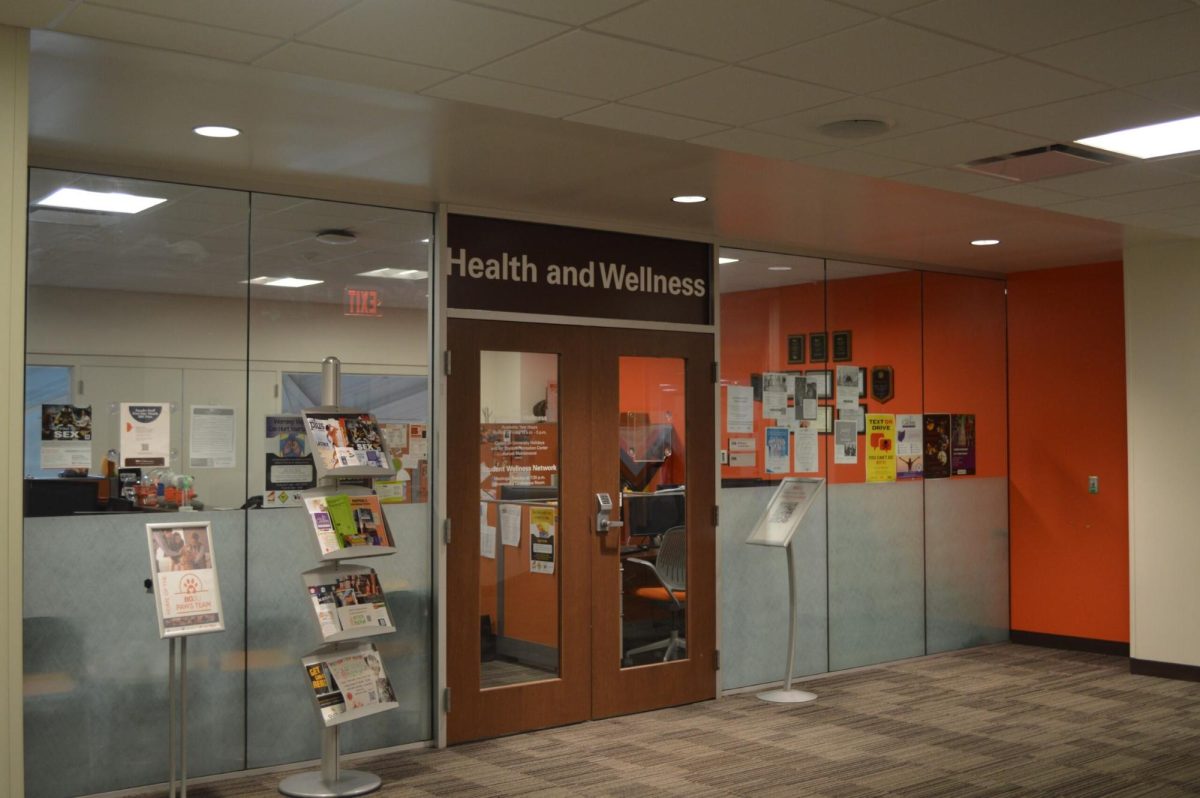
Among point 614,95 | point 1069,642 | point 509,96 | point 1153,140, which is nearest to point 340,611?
point 509,96

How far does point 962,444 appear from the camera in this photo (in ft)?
28.5

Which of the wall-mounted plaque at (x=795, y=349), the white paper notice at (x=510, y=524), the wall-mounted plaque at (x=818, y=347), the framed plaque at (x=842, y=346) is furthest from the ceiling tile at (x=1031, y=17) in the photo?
the framed plaque at (x=842, y=346)

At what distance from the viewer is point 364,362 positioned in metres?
5.80

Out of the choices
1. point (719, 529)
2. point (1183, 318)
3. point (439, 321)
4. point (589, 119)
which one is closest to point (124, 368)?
point (439, 321)

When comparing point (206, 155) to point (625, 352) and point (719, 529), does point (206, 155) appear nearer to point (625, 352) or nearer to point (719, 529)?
point (625, 352)

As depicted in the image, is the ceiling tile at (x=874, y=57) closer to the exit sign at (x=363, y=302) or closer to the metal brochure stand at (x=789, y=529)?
the exit sign at (x=363, y=302)

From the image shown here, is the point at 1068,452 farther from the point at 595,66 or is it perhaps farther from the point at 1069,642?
the point at 595,66

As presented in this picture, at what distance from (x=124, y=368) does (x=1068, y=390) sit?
653cm

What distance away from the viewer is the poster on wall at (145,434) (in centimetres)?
505

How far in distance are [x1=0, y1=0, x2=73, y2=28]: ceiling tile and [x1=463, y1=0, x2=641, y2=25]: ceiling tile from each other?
1138 millimetres

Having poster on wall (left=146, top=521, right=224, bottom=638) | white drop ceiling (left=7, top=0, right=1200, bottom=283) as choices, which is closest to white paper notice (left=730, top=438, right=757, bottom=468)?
white drop ceiling (left=7, top=0, right=1200, bottom=283)

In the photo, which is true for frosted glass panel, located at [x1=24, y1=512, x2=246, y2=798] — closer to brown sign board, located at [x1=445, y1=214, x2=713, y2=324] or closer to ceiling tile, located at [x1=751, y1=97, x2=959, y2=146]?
brown sign board, located at [x1=445, y1=214, x2=713, y2=324]

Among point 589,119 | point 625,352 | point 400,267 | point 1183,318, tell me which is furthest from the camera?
point 1183,318

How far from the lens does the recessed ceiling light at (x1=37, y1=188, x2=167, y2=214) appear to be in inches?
194
